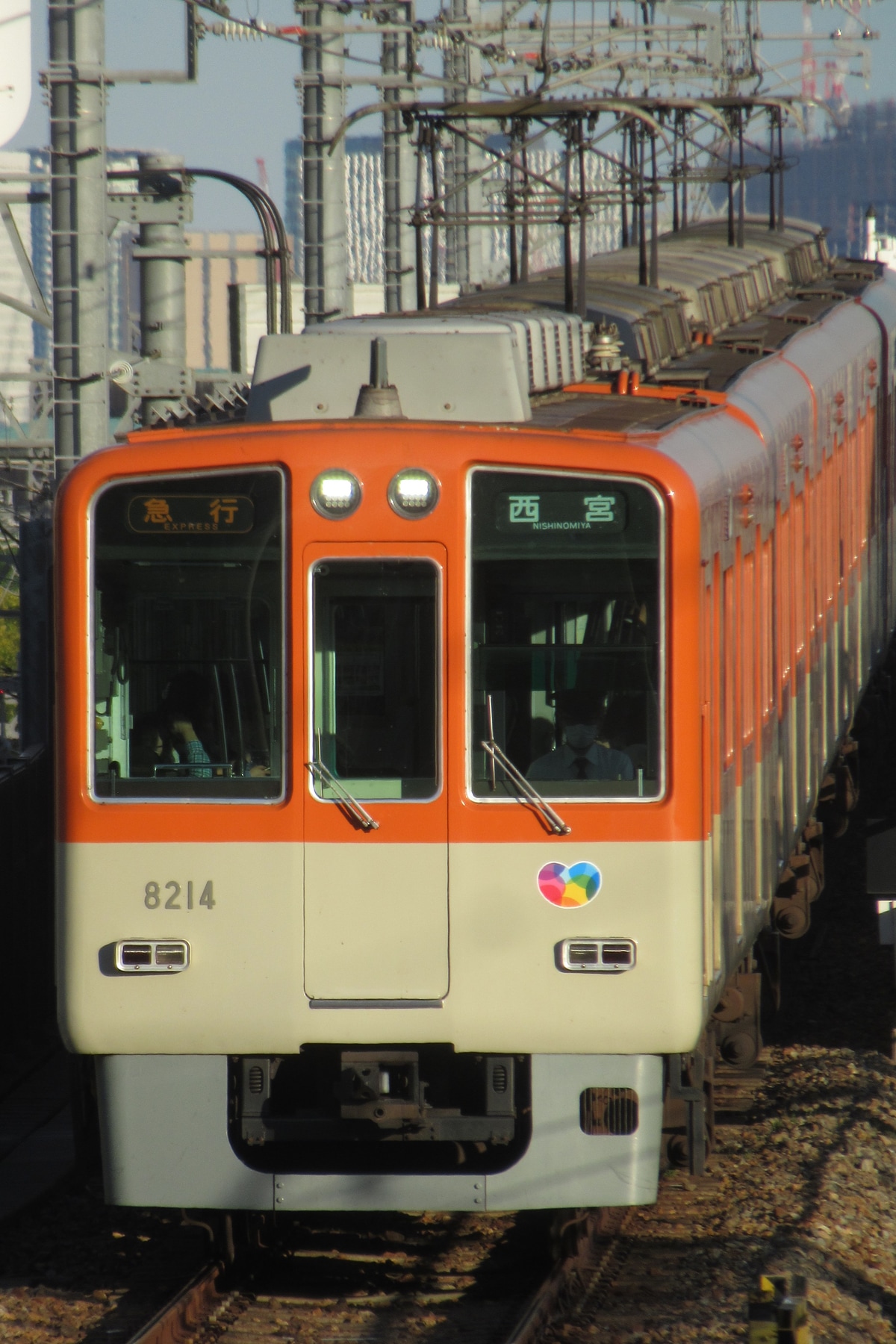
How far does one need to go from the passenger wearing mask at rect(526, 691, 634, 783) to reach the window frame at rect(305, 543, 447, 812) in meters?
0.28

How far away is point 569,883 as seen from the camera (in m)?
5.85

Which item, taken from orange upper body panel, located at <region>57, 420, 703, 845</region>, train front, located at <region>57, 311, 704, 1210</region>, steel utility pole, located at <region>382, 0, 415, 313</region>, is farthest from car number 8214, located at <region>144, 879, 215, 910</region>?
steel utility pole, located at <region>382, 0, 415, 313</region>

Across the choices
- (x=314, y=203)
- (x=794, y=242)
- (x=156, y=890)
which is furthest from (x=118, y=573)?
(x=794, y=242)

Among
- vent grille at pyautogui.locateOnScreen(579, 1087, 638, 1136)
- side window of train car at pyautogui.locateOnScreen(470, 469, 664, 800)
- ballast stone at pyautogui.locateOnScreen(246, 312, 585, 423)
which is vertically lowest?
vent grille at pyautogui.locateOnScreen(579, 1087, 638, 1136)

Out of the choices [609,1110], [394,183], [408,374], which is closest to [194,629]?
[408,374]

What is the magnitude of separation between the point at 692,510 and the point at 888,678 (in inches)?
408

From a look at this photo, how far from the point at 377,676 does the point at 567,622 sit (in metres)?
0.57

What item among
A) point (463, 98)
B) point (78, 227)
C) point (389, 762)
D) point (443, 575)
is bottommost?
point (389, 762)

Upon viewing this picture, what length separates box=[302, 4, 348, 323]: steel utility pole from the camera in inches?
605

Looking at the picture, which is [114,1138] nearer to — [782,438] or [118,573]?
[118,573]

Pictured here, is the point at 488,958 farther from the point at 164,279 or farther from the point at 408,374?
the point at 164,279

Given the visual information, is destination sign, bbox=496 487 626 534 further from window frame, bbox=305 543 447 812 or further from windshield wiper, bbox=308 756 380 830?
windshield wiper, bbox=308 756 380 830

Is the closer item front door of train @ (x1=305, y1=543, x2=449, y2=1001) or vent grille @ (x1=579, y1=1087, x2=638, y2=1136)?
front door of train @ (x1=305, y1=543, x2=449, y2=1001)

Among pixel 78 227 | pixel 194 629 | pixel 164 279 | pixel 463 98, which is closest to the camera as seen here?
pixel 194 629
